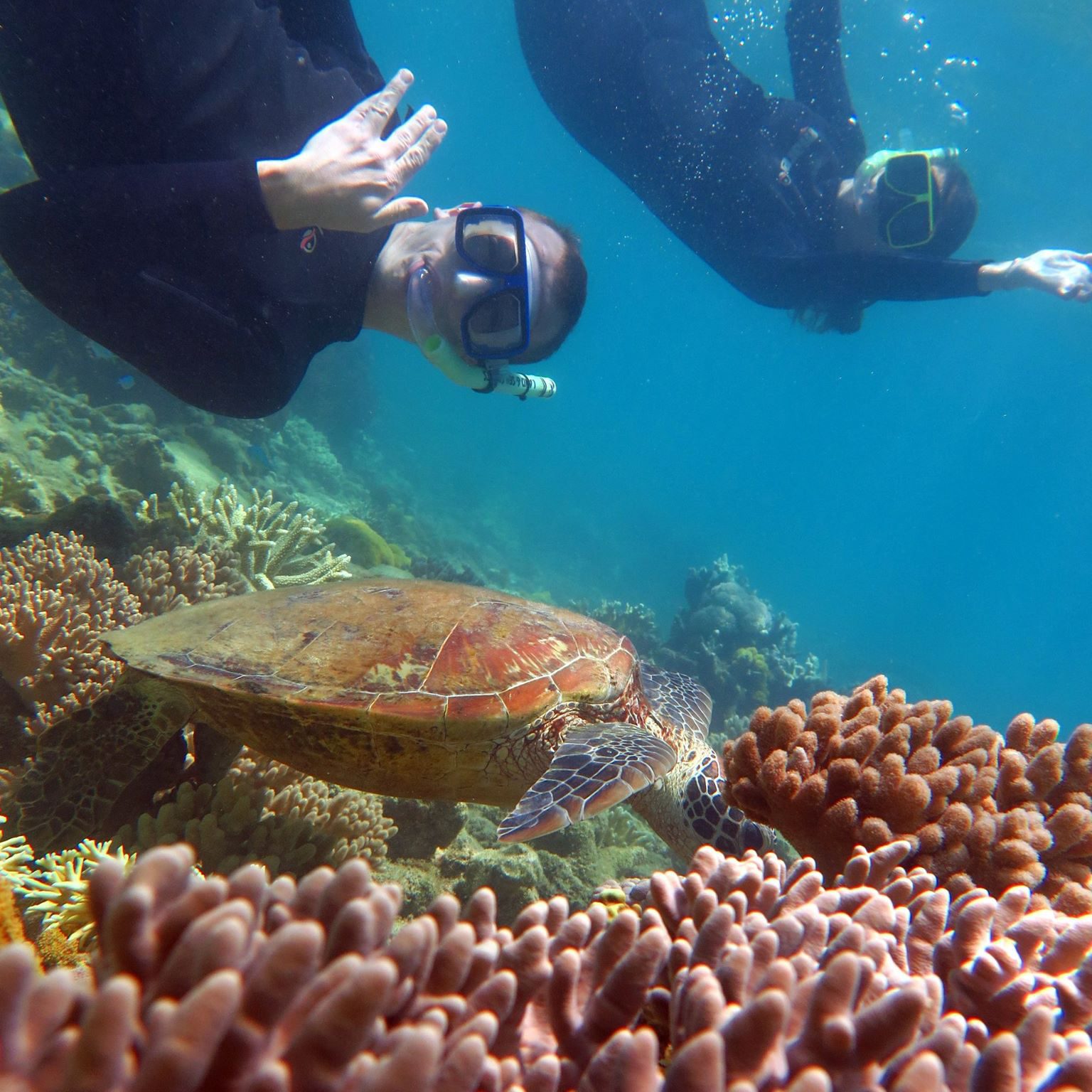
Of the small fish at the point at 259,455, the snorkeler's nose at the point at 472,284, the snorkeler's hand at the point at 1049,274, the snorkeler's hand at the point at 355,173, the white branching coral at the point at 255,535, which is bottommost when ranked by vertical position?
the white branching coral at the point at 255,535

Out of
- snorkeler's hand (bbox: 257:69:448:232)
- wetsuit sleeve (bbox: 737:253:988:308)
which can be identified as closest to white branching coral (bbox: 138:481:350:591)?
snorkeler's hand (bbox: 257:69:448:232)

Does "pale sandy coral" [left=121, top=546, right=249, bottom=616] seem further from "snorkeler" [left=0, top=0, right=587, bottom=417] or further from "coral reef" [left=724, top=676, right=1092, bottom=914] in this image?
"coral reef" [left=724, top=676, right=1092, bottom=914]

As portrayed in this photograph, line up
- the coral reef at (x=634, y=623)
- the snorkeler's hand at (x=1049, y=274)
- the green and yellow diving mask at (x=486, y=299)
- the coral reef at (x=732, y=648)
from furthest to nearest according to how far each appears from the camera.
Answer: the coral reef at (x=634, y=623) → the coral reef at (x=732, y=648) → the snorkeler's hand at (x=1049, y=274) → the green and yellow diving mask at (x=486, y=299)

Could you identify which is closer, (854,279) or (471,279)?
(471,279)

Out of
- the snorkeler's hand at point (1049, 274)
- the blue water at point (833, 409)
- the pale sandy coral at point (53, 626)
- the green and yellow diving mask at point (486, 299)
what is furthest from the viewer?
the blue water at point (833, 409)

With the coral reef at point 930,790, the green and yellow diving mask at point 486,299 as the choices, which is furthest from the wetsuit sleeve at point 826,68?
the coral reef at point 930,790

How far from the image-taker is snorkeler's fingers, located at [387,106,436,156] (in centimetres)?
269

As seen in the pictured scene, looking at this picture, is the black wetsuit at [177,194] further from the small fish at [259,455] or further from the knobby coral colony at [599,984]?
the small fish at [259,455]

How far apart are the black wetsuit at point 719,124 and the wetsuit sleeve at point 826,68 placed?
17 millimetres

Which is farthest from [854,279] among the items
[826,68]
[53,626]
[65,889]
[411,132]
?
[65,889]

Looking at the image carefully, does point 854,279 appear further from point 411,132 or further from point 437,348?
point 411,132

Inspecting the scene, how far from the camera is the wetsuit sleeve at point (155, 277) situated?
8.69 feet

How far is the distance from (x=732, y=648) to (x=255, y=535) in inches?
346

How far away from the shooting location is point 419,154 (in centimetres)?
272
